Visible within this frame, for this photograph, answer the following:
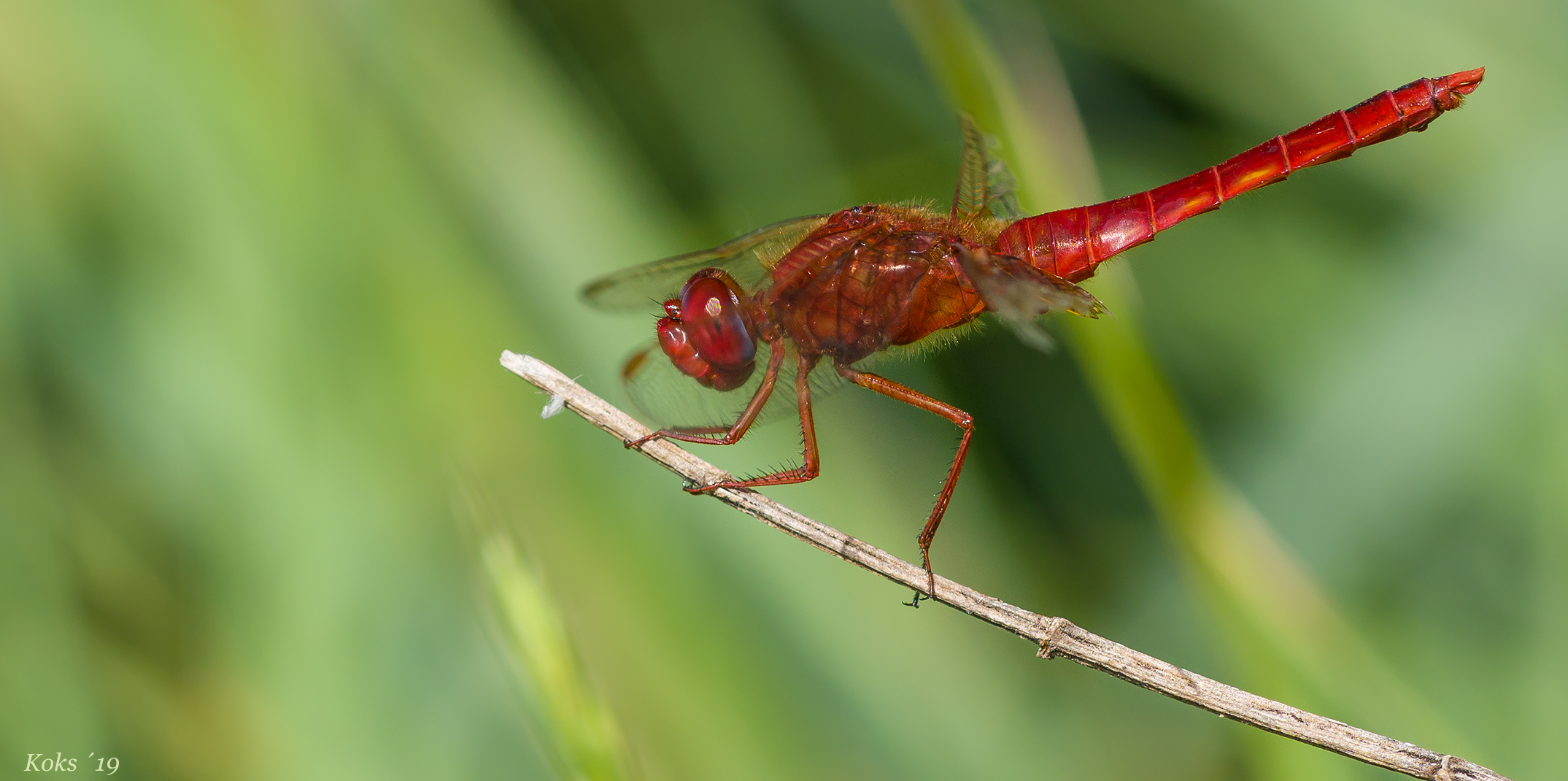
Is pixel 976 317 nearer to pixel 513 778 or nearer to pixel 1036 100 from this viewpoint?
pixel 1036 100

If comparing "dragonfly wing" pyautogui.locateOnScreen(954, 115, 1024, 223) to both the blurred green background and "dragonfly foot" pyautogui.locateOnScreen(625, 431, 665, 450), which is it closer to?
the blurred green background

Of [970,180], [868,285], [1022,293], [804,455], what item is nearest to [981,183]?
[970,180]

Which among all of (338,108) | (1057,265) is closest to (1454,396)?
(1057,265)

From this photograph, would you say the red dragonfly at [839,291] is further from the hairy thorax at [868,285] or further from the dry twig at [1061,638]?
the dry twig at [1061,638]

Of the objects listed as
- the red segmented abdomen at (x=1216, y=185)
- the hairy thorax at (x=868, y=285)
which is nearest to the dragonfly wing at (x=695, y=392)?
the hairy thorax at (x=868, y=285)

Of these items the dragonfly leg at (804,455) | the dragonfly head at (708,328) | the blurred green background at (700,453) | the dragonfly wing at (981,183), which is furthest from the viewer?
the dragonfly wing at (981,183)

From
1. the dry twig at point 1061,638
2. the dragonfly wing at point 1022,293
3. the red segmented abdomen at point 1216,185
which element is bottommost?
the dry twig at point 1061,638

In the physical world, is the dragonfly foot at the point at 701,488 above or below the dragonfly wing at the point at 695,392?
below

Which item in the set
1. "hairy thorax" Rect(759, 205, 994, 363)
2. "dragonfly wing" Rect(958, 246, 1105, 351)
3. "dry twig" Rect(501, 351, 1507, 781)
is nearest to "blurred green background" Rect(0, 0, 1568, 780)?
"dragonfly wing" Rect(958, 246, 1105, 351)
